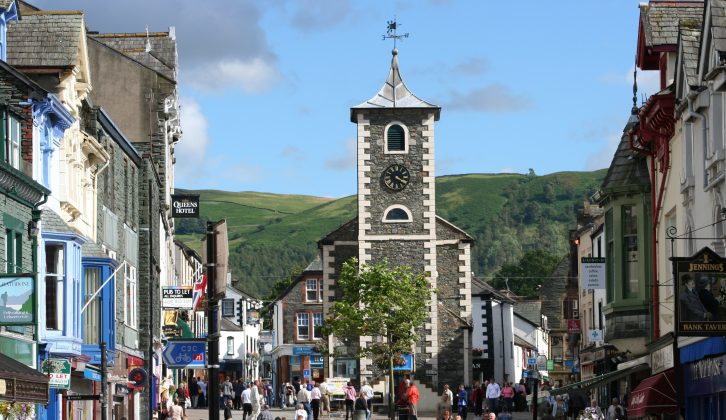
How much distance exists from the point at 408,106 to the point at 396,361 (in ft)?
63.6

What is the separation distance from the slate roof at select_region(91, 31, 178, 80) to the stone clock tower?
22.4 metres

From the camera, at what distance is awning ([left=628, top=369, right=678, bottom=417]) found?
34.4m

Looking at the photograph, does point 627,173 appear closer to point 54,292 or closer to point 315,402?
point 54,292

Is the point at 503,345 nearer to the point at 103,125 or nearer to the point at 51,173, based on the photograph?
the point at 103,125

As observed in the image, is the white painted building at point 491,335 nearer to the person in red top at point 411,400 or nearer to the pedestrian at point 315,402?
the pedestrian at point 315,402

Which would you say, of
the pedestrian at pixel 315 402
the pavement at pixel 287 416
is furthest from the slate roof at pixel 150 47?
the pedestrian at pixel 315 402

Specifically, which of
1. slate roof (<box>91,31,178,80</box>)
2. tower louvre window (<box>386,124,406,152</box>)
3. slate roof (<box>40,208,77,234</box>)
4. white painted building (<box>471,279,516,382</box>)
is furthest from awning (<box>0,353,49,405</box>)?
white painted building (<box>471,279,516,382</box>)

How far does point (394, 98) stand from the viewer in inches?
3654

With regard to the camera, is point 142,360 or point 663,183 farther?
point 142,360

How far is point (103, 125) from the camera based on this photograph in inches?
1770

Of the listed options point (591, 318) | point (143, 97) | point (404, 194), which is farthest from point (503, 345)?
point (143, 97)

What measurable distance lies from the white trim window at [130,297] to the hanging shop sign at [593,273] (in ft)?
44.7

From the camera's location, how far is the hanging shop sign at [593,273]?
44.5 m

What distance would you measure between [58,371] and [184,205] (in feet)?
113
